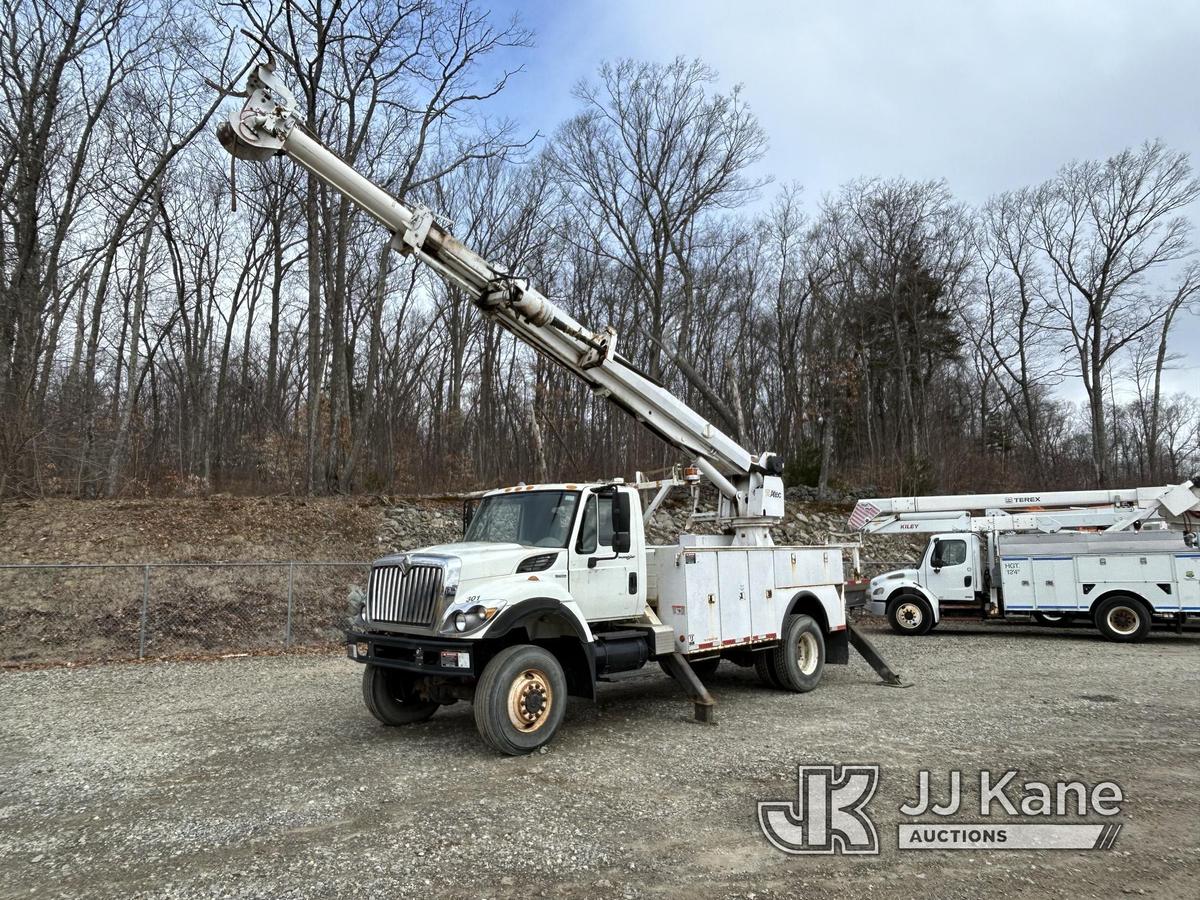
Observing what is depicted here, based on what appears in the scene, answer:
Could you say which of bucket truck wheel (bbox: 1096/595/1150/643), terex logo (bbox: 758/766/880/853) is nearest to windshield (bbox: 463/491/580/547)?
terex logo (bbox: 758/766/880/853)

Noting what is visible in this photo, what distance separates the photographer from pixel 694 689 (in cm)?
840

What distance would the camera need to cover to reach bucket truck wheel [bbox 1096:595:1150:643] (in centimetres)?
1533

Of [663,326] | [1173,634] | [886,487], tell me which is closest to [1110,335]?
[886,487]

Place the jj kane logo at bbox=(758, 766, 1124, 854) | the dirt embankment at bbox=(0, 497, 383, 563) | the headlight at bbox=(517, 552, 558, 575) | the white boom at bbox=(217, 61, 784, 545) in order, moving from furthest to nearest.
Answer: the dirt embankment at bbox=(0, 497, 383, 563) → the white boom at bbox=(217, 61, 784, 545) → the headlight at bbox=(517, 552, 558, 575) → the jj kane logo at bbox=(758, 766, 1124, 854)

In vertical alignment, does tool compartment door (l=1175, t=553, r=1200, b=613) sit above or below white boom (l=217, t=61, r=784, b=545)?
below

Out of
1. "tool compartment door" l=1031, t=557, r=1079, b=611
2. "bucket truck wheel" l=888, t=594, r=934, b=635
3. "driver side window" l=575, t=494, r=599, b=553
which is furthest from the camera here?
"bucket truck wheel" l=888, t=594, r=934, b=635

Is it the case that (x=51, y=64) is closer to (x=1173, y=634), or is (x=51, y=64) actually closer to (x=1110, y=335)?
(x=1173, y=634)

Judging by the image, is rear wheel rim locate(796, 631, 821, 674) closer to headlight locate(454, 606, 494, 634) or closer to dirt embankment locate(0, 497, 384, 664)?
headlight locate(454, 606, 494, 634)

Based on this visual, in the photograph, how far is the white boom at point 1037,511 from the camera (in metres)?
16.5

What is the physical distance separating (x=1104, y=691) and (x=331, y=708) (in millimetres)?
9683

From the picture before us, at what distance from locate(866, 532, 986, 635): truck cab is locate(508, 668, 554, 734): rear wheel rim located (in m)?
13.2

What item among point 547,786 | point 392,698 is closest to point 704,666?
point 392,698

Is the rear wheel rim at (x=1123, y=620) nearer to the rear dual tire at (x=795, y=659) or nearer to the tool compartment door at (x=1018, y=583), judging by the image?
the tool compartment door at (x=1018, y=583)

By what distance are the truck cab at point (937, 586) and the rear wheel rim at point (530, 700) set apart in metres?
13.2
